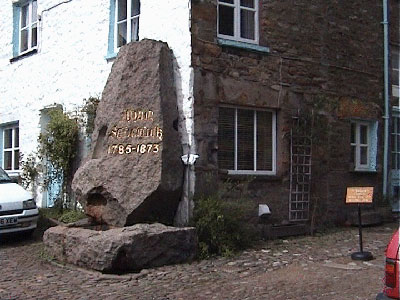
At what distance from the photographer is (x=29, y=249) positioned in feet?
31.1

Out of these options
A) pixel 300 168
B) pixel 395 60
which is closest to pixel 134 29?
pixel 300 168

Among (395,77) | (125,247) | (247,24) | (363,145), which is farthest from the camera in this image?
(395,77)

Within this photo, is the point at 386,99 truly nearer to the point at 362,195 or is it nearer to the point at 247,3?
the point at 247,3

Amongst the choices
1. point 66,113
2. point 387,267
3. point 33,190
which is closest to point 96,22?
point 66,113

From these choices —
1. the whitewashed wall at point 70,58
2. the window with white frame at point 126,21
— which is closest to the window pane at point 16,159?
the whitewashed wall at point 70,58

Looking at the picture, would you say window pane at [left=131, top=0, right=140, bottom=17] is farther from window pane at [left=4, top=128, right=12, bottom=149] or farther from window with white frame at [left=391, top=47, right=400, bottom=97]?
window with white frame at [left=391, top=47, right=400, bottom=97]

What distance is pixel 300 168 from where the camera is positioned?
36.2 feet

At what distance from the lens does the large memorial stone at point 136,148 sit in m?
9.09

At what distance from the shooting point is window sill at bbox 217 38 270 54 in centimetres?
996

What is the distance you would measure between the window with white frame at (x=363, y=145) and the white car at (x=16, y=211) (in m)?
6.79

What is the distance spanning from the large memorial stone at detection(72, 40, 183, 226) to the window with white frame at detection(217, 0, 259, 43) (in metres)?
1.24

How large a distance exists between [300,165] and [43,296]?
5866mm

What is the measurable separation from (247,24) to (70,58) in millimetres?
4216

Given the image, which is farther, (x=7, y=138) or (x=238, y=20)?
(x=7, y=138)
